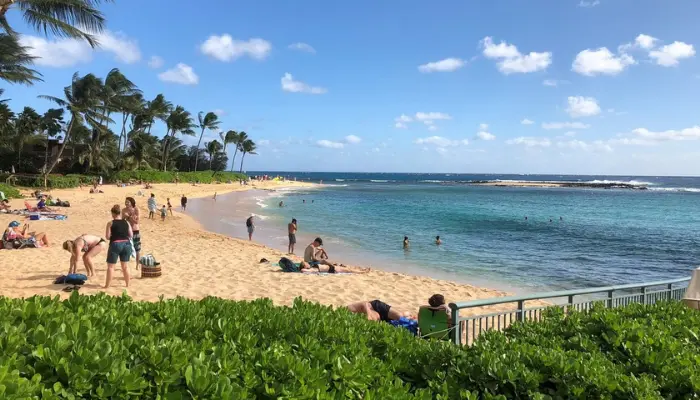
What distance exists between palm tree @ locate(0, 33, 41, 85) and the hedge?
24.5 metres

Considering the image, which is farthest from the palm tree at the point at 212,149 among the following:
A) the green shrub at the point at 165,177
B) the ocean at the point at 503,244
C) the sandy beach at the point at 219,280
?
the sandy beach at the point at 219,280

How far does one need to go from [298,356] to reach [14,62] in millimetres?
31921

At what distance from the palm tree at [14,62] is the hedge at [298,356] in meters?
24.5

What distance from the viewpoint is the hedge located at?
2.10 meters

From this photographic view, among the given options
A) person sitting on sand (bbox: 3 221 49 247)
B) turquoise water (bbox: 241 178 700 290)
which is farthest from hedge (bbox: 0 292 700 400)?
person sitting on sand (bbox: 3 221 49 247)

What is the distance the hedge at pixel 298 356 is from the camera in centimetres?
210

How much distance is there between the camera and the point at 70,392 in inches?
77.4

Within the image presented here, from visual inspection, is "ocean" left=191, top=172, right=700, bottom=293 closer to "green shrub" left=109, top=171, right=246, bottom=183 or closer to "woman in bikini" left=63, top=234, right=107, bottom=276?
"woman in bikini" left=63, top=234, right=107, bottom=276

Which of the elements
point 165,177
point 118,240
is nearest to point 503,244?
point 118,240

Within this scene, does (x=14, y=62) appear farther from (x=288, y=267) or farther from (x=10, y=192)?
(x=288, y=267)

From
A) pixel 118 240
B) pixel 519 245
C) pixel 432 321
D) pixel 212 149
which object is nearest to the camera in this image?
pixel 432 321

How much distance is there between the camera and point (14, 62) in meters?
26.3

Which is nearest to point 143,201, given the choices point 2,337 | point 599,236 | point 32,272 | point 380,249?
point 380,249

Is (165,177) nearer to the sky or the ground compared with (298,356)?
nearer to the sky
